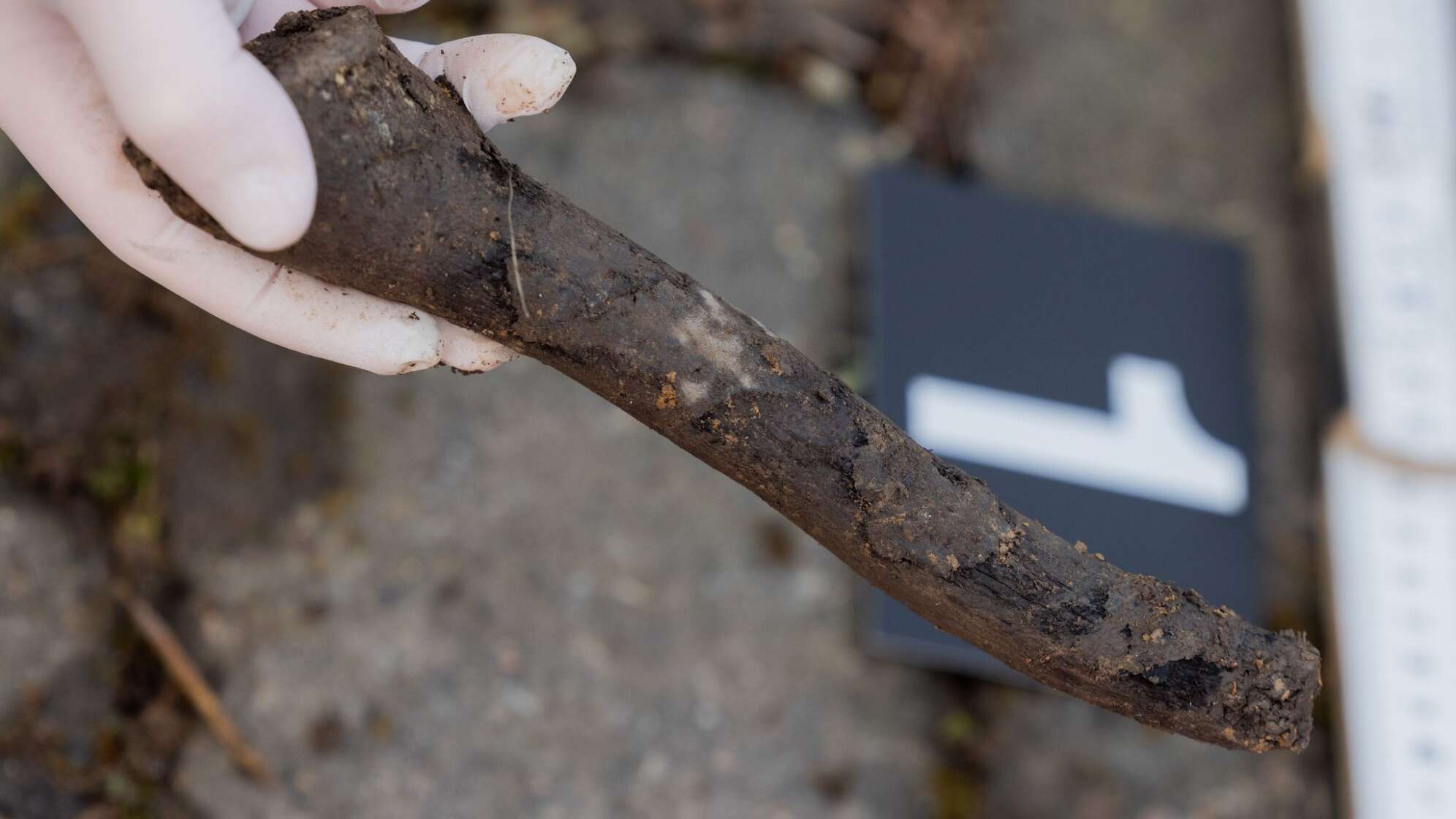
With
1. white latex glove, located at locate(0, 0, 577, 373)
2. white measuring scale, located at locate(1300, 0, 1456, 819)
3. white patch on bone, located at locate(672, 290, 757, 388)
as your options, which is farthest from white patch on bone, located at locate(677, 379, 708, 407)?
white measuring scale, located at locate(1300, 0, 1456, 819)

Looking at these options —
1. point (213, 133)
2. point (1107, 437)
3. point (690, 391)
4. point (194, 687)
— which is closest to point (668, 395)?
point (690, 391)

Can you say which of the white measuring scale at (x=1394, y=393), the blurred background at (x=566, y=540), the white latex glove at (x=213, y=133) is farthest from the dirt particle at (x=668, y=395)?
the white measuring scale at (x=1394, y=393)

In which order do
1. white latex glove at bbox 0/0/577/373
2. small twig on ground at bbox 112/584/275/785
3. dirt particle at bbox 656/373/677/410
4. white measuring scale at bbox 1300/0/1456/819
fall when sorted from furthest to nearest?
white measuring scale at bbox 1300/0/1456/819
small twig on ground at bbox 112/584/275/785
dirt particle at bbox 656/373/677/410
white latex glove at bbox 0/0/577/373

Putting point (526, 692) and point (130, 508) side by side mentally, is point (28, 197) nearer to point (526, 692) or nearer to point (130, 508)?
point (130, 508)

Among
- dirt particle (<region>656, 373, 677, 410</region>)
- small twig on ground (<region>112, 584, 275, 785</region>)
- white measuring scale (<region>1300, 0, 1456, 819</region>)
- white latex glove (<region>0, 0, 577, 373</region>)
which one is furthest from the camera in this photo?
white measuring scale (<region>1300, 0, 1456, 819</region>)

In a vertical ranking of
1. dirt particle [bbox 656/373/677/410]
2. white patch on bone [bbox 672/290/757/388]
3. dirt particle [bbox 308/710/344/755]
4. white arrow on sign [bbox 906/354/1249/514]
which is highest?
white patch on bone [bbox 672/290/757/388]

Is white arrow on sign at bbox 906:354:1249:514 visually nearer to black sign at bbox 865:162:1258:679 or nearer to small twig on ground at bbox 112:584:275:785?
black sign at bbox 865:162:1258:679

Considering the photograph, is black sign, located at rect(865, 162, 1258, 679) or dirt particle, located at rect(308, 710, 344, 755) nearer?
dirt particle, located at rect(308, 710, 344, 755)

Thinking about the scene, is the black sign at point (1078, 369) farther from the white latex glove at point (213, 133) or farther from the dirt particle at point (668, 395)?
the white latex glove at point (213, 133)
